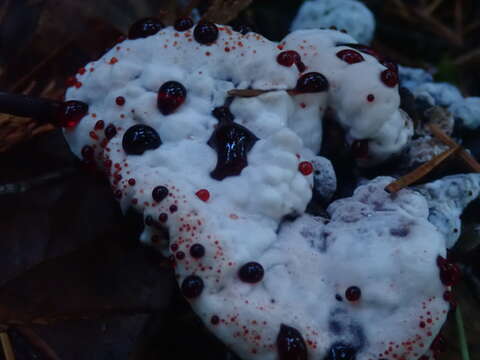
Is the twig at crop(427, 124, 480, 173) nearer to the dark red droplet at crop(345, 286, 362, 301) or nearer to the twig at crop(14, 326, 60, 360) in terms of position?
the dark red droplet at crop(345, 286, 362, 301)

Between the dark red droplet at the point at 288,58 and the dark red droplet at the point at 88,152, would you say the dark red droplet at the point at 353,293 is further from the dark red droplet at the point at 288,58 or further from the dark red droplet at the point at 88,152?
the dark red droplet at the point at 88,152

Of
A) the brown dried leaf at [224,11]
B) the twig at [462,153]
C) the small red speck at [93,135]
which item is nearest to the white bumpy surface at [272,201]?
the small red speck at [93,135]

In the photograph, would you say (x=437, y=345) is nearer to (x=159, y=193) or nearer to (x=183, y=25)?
(x=159, y=193)

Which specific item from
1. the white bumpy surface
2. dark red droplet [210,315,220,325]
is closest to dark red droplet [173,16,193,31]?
the white bumpy surface

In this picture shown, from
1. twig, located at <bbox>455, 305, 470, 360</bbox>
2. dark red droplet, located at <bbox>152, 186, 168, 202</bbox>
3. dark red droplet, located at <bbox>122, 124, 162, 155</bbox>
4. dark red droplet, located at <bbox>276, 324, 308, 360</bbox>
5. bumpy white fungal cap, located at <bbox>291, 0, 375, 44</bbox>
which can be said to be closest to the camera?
dark red droplet, located at <bbox>276, 324, 308, 360</bbox>

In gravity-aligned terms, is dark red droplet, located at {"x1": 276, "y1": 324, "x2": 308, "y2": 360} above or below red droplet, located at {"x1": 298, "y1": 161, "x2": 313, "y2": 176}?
below

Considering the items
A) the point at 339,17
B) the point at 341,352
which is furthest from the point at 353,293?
the point at 339,17

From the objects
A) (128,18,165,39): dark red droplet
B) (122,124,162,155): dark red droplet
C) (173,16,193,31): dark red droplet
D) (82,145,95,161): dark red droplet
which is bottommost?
(82,145,95,161): dark red droplet
